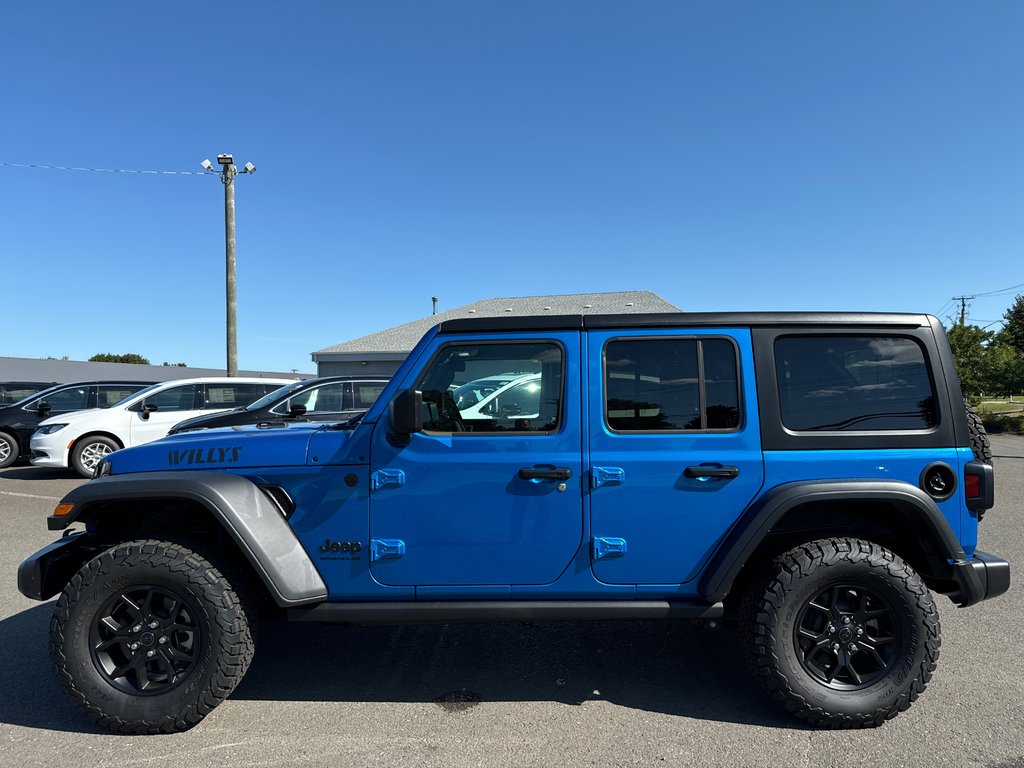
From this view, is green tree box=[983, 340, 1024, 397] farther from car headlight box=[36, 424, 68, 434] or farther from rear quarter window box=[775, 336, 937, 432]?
car headlight box=[36, 424, 68, 434]

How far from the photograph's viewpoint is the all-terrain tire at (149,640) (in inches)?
112

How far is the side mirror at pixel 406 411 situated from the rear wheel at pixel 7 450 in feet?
40.6

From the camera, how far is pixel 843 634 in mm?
2932

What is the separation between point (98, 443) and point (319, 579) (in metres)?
9.24

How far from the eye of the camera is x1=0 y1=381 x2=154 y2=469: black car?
1163 centimetres

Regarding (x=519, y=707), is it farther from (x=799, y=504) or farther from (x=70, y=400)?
(x=70, y=400)

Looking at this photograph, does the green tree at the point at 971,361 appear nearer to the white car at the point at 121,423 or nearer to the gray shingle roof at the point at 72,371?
the white car at the point at 121,423

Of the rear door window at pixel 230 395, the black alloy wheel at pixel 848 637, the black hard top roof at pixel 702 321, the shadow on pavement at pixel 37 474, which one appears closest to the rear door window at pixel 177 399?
the rear door window at pixel 230 395

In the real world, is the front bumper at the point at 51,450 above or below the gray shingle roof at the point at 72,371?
below

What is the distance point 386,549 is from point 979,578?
2.74 m

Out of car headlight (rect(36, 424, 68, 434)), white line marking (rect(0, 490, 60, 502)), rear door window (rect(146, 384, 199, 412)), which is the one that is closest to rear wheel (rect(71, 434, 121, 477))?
car headlight (rect(36, 424, 68, 434))

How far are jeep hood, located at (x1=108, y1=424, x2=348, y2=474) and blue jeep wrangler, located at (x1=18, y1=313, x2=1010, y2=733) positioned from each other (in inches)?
0.6

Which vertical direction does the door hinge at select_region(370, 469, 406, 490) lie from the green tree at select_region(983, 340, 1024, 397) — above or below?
below

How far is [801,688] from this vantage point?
2.88 m
